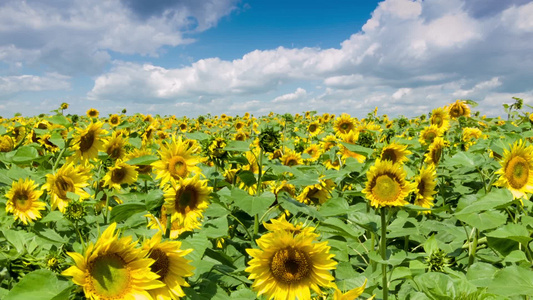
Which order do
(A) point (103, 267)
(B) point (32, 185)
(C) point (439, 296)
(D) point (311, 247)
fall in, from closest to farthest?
(C) point (439, 296)
(A) point (103, 267)
(D) point (311, 247)
(B) point (32, 185)

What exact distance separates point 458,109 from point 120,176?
5866 mm

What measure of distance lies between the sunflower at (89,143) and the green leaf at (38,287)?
1.94 meters

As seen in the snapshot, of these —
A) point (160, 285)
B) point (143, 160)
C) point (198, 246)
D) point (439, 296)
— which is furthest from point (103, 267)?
point (439, 296)

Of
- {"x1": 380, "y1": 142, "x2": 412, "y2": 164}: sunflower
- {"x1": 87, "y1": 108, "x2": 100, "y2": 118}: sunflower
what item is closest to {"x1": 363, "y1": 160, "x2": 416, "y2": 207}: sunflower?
{"x1": 380, "y1": 142, "x2": 412, "y2": 164}: sunflower

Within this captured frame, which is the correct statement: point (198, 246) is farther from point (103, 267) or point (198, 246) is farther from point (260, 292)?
point (103, 267)

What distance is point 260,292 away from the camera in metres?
1.82

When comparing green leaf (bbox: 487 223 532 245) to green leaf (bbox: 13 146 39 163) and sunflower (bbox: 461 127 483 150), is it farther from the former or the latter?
sunflower (bbox: 461 127 483 150)

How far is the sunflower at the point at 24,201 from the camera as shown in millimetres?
2875

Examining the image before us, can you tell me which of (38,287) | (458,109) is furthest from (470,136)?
(38,287)

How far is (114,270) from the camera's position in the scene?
58.7 inches

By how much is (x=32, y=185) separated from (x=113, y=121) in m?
7.94

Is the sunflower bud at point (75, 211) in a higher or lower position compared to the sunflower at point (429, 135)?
lower

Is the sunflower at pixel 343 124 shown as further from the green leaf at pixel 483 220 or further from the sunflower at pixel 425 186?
the green leaf at pixel 483 220

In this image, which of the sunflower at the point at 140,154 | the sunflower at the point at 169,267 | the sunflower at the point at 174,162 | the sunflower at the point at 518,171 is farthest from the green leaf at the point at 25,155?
the sunflower at the point at 518,171
